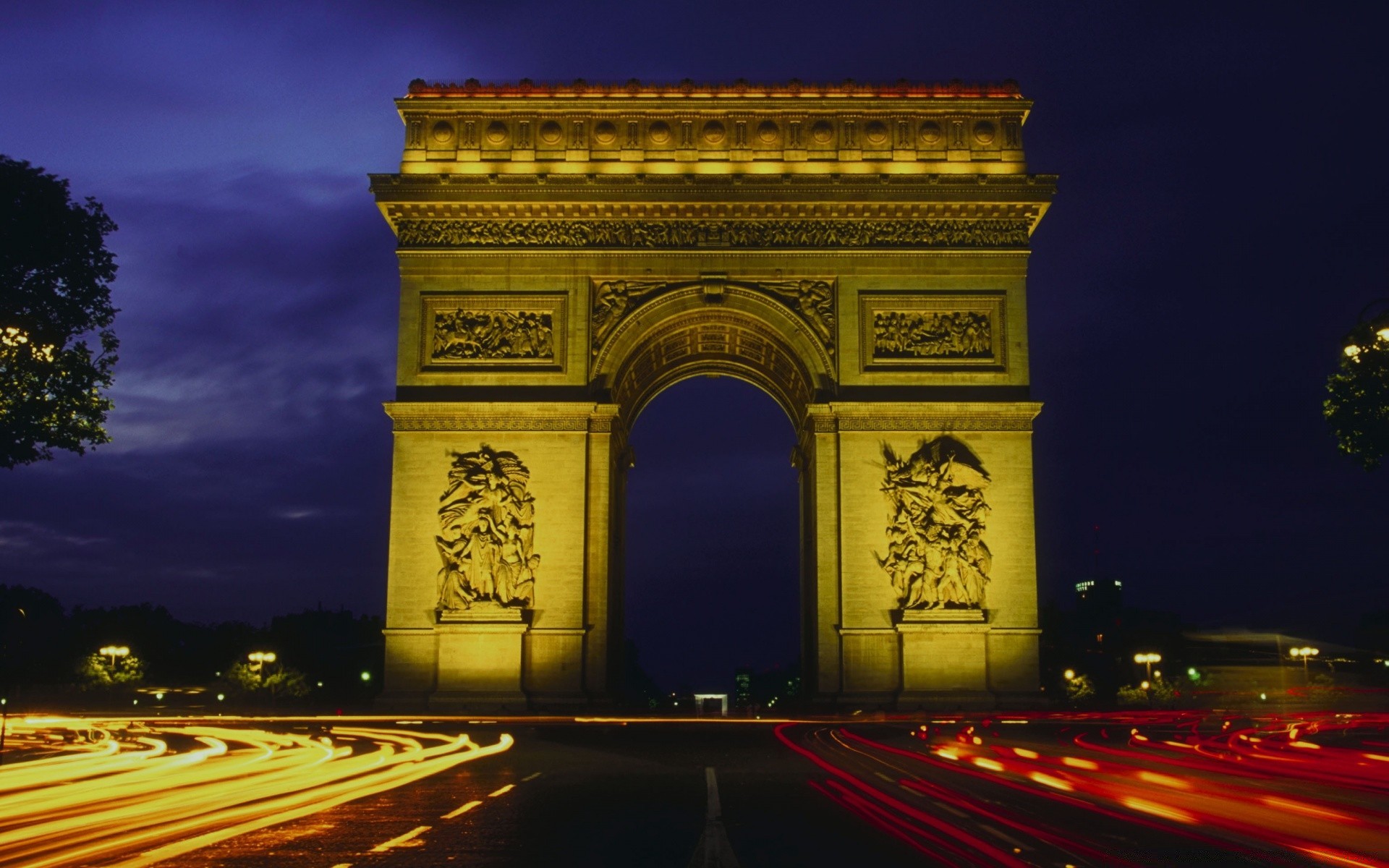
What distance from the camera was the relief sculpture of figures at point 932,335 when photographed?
37.8 metres

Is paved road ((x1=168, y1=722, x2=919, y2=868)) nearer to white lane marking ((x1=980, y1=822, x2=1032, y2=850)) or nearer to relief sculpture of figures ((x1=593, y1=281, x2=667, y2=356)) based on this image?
white lane marking ((x1=980, y1=822, x2=1032, y2=850))

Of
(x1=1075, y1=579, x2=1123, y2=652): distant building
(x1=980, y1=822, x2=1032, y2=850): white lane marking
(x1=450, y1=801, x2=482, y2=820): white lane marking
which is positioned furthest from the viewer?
(x1=1075, y1=579, x2=1123, y2=652): distant building

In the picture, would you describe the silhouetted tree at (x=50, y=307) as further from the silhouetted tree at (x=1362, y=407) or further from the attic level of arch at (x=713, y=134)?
the silhouetted tree at (x=1362, y=407)

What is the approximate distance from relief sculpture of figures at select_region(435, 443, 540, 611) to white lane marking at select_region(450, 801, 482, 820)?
22310 millimetres

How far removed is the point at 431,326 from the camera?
37812 mm

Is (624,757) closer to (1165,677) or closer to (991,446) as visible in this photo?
(991,446)

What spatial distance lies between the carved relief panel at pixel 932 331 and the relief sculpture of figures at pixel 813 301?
0.84 meters

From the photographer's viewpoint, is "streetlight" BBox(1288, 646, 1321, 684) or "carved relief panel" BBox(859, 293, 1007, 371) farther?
"streetlight" BBox(1288, 646, 1321, 684)

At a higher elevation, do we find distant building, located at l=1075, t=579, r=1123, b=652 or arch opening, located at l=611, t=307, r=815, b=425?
arch opening, located at l=611, t=307, r=815, b=425

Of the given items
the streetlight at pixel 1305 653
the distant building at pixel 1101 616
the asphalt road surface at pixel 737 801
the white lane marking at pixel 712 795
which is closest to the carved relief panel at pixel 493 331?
the asphalt road surface at pixel 737 801

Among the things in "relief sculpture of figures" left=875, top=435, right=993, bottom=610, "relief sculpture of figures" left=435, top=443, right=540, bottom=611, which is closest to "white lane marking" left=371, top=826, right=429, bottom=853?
"relief sculpture of figures" left=435, top=443, right=540, bottom=611

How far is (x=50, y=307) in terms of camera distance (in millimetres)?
33938

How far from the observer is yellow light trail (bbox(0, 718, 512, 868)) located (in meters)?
10.4

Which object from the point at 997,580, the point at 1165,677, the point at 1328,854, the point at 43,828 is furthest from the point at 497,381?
the point at 1165,677
